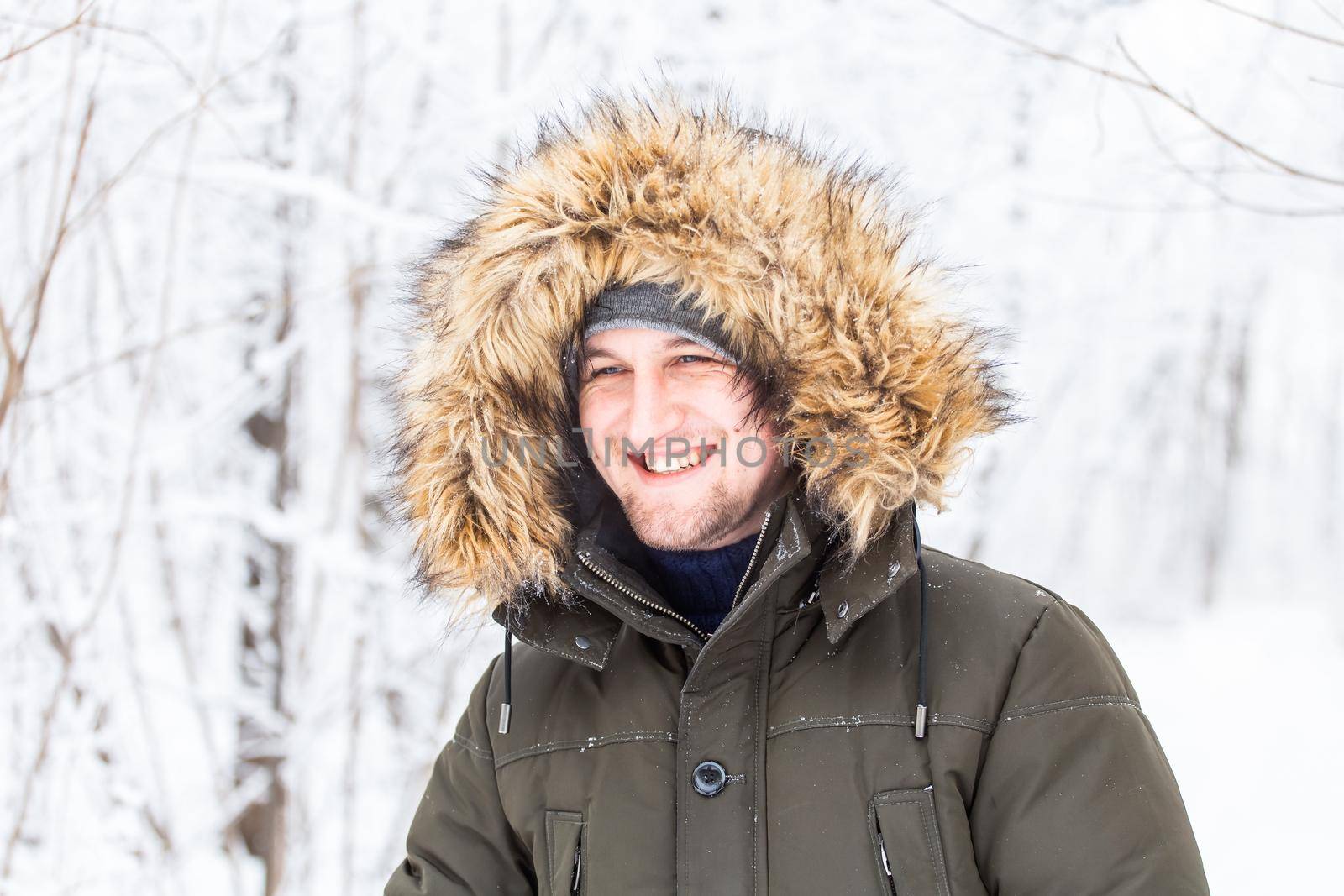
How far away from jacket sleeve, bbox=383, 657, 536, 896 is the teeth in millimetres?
565

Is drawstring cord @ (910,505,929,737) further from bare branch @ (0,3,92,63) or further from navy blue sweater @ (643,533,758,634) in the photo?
bare branch @ (0,3,92,63)

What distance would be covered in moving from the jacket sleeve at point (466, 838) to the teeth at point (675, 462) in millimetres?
565

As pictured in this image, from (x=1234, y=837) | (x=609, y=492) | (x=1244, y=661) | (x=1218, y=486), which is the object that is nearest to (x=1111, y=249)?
(x=1234, y=837)

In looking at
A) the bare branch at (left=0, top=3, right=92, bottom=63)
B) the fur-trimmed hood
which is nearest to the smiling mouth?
the fur-trimmed hood

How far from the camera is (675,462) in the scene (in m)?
1.84

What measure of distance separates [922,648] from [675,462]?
0.56 metres

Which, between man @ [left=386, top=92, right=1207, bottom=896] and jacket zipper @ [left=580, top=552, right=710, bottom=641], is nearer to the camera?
man @ [left=386, top=92, right=1207, bottom=896]

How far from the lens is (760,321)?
5.76 ft

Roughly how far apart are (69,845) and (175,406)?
2.00 metres

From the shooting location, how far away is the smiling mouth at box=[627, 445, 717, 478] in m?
1.83

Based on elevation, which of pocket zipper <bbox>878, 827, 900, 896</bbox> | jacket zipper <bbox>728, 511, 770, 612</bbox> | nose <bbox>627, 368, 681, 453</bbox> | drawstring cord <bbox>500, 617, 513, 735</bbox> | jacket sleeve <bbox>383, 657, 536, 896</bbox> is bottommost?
jacket sleeve <bbox>383, 657, 536, 896</bbox>

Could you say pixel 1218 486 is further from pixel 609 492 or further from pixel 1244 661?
pixel 609 492

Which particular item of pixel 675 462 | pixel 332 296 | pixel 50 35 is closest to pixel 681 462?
pixel 675 462

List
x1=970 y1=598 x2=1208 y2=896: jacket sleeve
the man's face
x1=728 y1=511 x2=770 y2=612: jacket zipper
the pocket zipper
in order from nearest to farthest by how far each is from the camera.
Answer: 1. x1=970 y1=598 x2=1208 y2=896: jacket sleeve
2. the pocket zipper
3. x1=728 y1=511 x2=770 y2=612: jacket zipper
4. the man's face
